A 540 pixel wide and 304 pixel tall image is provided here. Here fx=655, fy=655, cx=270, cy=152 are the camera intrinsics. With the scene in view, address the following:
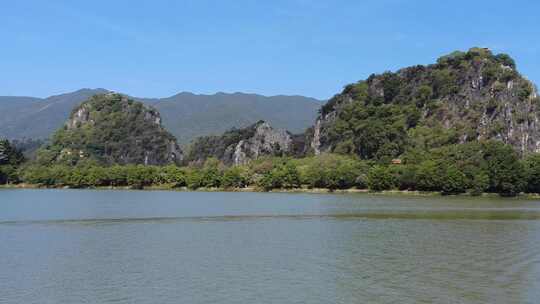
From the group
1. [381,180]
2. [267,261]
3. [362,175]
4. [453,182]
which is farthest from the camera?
[362,175]

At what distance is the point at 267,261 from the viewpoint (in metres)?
37.9

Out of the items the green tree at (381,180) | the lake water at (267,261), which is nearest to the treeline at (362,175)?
the green tree at (381,180)

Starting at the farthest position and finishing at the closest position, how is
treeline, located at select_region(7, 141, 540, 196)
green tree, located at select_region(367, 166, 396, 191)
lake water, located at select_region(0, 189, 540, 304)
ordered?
1. green tree, located at select_region(367, 166, 396, 191)
2. treeline, located at select_region(7, 141, 540, 196)
3. lake water, located at select_region(0, 189, 540, 304)

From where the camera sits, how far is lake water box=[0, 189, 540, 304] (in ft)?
94.7

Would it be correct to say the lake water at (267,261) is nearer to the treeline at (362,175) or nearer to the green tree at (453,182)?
the green tree at (453,182)

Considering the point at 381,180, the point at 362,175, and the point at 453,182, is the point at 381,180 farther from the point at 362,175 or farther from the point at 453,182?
the point at 453,182

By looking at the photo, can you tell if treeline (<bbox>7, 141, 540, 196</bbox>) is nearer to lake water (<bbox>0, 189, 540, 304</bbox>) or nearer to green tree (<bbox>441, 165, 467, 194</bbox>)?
green tree (<bbox>441, 165, 467, 194</bbox>)

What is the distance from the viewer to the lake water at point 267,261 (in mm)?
28859

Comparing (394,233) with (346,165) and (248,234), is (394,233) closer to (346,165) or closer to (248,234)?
(248,234)

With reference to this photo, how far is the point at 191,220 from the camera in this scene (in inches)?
2596

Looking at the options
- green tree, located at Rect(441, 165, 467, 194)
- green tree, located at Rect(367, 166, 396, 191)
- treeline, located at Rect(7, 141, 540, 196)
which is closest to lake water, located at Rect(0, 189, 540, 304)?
green tree, located at Rect(441, 165, 467, 194)

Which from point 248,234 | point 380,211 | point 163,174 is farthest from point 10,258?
point 163,174

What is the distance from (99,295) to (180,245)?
16.8 m

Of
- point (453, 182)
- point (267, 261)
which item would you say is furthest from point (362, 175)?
point (267, 261)
